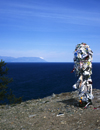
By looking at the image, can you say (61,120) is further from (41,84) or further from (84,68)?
(41,84)

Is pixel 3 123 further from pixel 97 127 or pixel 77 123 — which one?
pixel 97 127

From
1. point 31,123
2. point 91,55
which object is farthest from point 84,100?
point 31,123

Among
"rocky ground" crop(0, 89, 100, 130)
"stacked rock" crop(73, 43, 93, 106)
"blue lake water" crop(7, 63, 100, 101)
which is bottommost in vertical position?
"blue lake water" crop(7, 63, 100, 101)

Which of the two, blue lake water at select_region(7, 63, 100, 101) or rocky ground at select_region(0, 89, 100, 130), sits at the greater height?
rocky ground at select_region(0, 89, 100, 130)

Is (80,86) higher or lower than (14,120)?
higher

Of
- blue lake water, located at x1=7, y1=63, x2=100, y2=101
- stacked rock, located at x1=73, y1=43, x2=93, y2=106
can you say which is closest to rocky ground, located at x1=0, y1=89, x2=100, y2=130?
stacked rock, located at x1=73, y1=43, x2=93, y2=106

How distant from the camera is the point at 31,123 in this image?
7637 millimetres

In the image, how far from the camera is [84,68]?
910cm

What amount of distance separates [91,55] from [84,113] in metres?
3.77

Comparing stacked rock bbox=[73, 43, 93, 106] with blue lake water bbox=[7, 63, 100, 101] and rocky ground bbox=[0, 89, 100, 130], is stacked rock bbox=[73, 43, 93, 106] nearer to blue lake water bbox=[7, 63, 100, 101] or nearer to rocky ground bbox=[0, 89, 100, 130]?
rocky ground bbox=[0, 89, 100, 130]

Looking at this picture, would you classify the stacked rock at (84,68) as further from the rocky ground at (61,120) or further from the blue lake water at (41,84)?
the blue lake water at (41,84)

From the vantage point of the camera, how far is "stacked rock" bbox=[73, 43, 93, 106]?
9102 mm

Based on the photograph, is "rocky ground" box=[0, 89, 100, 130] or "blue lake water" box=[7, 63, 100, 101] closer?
"rocky ground" box=[0, 89, 100, 130]

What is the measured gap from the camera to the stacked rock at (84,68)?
29.9ft
